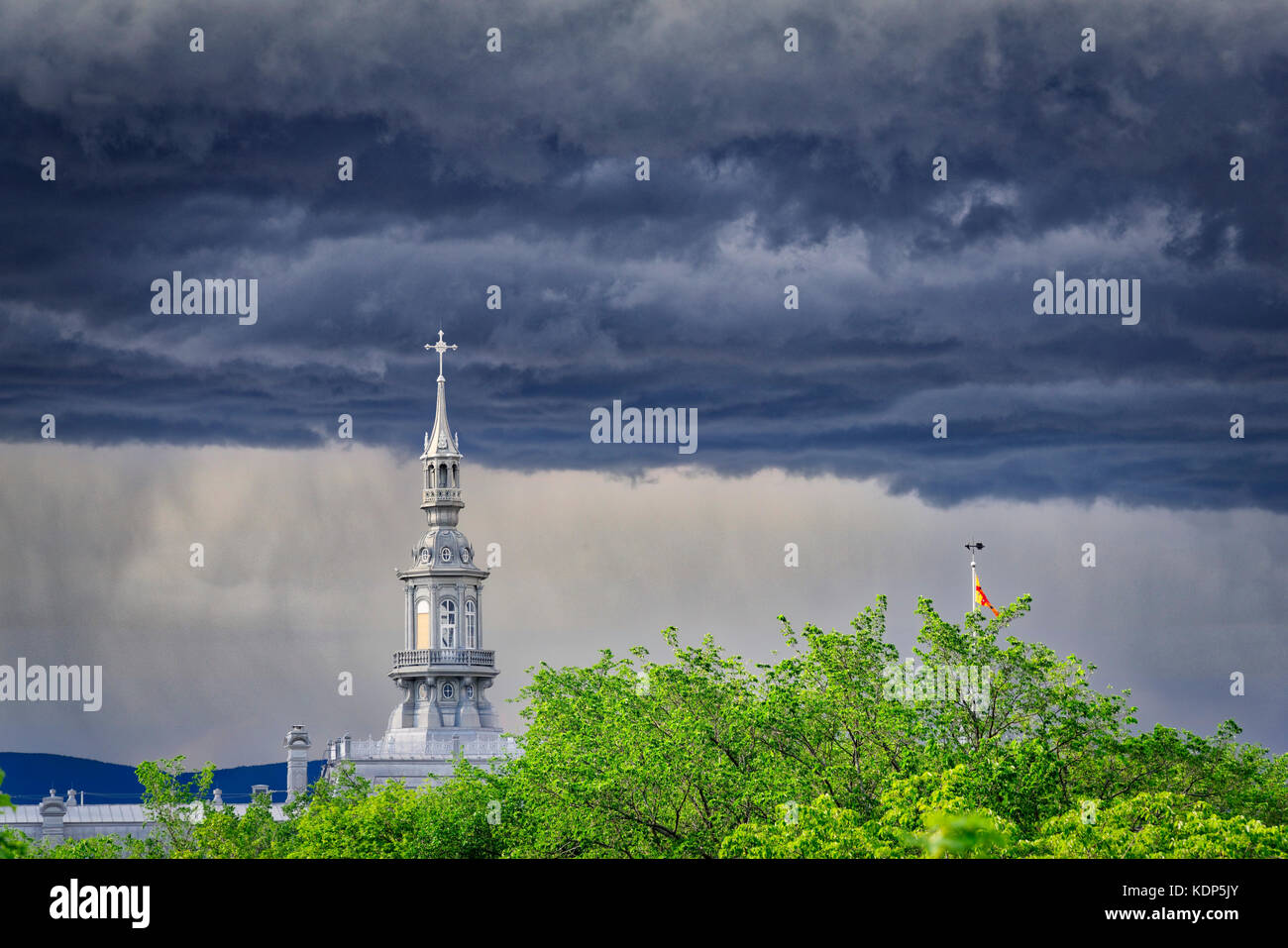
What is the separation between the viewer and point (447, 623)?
157375 millimetres

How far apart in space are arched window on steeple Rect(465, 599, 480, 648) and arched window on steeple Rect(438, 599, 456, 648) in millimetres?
1076

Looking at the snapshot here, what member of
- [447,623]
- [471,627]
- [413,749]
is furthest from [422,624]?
[413,749]

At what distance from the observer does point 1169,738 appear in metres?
59.5

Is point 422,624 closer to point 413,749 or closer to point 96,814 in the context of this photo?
point 413,749

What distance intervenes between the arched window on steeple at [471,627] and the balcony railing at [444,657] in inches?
30.9

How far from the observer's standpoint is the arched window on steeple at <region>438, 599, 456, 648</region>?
516 feet

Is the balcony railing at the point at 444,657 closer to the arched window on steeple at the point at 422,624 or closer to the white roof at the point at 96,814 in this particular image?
the arched window on steeple at the point at 422,624

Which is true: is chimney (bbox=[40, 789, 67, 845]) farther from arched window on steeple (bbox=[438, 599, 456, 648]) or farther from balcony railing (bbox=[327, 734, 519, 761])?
arched window on steeple (bbox=[438, 599, 456, 648])

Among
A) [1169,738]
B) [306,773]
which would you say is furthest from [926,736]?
[306,773]

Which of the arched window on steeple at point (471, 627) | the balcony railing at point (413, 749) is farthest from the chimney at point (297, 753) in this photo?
the arched window on steeple at point (471, 627)

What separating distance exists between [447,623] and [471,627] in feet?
6.73
